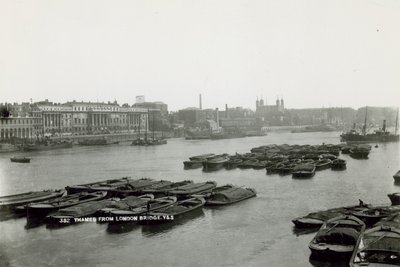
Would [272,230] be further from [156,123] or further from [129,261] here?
[156,123]

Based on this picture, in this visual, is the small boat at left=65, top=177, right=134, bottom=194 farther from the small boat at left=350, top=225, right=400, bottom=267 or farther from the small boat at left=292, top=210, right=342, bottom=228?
the small boat at left=350, top=225, right=400, bottom=267

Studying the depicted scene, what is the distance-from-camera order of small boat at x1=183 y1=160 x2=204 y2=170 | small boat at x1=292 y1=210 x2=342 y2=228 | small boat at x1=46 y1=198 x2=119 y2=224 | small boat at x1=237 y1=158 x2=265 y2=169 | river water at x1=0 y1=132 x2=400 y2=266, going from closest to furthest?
river water at x1=0 y1=132 x2=400 y2=266, small boat at x1=292 y1=210 x2=342 y2=228, small boat at x1=46 y1=198 x2=119 y2=224, small boat at x1=237 y1=158 x2=265 y2=169, small boat at x1=183 y1=160 x2=204 y2=170

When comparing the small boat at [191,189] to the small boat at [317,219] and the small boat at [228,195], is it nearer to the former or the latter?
the small boat at [228,195]

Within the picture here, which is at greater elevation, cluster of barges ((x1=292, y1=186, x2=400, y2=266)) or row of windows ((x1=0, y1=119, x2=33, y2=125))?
row of windows ((x1=0, y1=119, x2=33, y2=125))

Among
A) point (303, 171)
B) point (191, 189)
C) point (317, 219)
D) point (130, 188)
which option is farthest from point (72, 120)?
point (317, 219)

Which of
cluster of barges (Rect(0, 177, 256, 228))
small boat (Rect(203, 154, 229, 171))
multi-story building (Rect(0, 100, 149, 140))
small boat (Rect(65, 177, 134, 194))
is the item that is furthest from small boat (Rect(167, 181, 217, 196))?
multi-story building (Rect(0, 100, 149, 140))

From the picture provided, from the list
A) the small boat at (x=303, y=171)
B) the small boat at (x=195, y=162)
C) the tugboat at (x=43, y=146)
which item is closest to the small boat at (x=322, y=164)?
the small boat at (x=303, y=171)

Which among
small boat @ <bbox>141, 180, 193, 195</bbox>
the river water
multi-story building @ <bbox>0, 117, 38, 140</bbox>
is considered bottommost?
the river water

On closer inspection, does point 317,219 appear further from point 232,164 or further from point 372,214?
point 232,164
